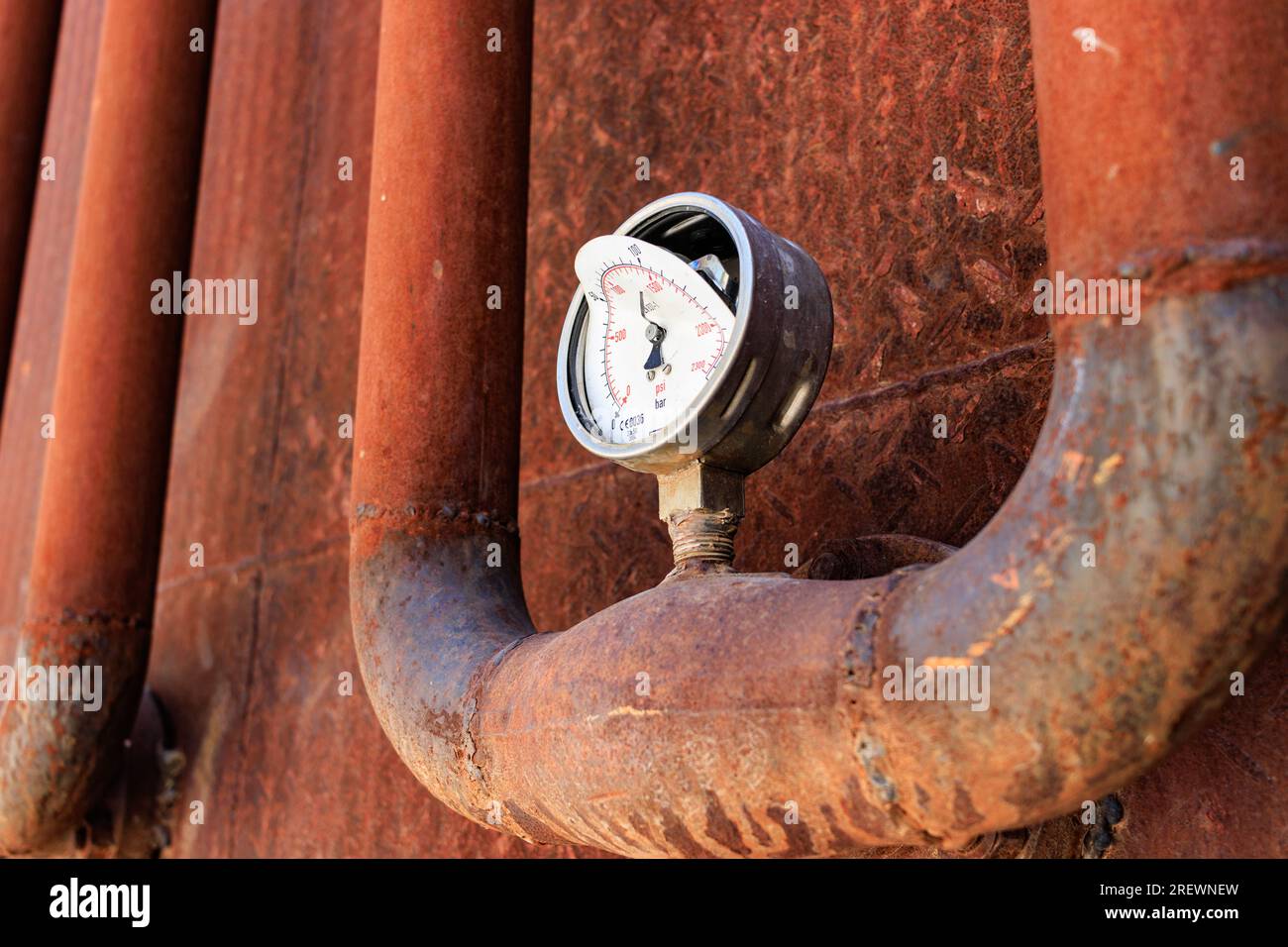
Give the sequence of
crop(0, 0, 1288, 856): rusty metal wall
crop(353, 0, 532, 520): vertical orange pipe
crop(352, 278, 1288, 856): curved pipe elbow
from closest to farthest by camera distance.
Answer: crop(352, 278, 1288, 856): curved pipe elbow < crop(0, 0, 1288, 856): rusty metal wall < crop(353, 0, 532, 520): vertical orange pipe

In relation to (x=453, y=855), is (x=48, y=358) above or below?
above

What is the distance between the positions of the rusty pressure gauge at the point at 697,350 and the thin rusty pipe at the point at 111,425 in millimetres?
1833

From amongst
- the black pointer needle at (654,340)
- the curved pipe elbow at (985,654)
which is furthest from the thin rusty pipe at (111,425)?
the black pointer needle at (654,340)

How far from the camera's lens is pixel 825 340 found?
1.80 meters

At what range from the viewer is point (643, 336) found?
185cm

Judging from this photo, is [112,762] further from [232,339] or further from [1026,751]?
[1026,751]

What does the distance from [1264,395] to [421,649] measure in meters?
1.35

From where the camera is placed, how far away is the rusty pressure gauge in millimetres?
1703

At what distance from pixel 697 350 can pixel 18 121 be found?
153 inches

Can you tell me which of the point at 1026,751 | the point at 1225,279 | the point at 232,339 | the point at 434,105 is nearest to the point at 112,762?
the point at 232,339

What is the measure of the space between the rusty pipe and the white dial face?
10.6 inches

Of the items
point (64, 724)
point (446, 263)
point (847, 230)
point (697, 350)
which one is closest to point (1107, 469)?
point (697, 350)

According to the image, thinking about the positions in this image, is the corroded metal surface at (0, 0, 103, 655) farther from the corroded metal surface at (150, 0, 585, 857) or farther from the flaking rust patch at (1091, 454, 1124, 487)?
the flaking rust patch at (1091, 454, 1124, 487)
